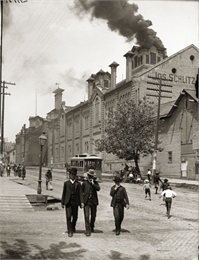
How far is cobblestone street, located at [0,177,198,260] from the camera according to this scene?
853cm

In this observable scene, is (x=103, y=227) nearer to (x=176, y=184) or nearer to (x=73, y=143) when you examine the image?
(x=73, y=143)

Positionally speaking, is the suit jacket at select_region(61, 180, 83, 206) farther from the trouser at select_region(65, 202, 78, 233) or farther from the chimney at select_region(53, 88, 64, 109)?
the chimney at select_region(53, 88, 64, 109)

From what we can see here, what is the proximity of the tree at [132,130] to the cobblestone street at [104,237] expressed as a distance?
1372 centimetres

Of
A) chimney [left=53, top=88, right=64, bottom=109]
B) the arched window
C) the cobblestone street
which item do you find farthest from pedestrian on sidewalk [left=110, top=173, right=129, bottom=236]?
the arched window

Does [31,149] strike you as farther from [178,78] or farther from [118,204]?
[178,78]

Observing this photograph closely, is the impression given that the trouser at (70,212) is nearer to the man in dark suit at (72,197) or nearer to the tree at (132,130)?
the man in dark suit at (72,197)

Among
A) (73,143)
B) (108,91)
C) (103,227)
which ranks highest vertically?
(108,91)

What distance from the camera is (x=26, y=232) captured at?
35.5ft

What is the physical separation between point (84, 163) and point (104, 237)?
5862 mm

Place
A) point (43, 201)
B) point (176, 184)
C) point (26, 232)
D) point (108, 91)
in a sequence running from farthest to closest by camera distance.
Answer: point (176, 184)
point (108, 91)
point (43, 201)
point (26, 232)

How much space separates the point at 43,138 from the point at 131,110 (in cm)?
1598

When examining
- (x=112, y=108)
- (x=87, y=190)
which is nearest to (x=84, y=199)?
(x=87, y=190)

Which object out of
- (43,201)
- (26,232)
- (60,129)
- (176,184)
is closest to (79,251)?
(26,232)

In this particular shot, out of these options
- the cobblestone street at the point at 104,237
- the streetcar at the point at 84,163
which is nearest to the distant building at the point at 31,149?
the streetcar at the point at 84,163
